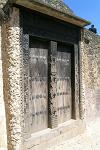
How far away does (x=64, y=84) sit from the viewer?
6621 mm

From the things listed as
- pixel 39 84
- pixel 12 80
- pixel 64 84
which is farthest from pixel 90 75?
pixel 12 80

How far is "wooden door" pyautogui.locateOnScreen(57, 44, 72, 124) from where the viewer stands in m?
6.45

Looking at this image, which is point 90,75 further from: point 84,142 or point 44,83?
point 44,83

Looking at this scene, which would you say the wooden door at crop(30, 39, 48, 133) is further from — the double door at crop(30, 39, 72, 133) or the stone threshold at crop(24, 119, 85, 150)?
the stone threshold at crop(24, 119, 85, 150)

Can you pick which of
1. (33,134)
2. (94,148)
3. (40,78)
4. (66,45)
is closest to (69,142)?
(94,148)

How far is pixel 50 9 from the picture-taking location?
18.2 ft

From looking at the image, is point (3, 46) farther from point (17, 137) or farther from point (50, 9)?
point (17, 137)

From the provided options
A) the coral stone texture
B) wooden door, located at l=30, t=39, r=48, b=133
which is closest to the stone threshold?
wooden door, located at l=30, t=39, r=48, b=133

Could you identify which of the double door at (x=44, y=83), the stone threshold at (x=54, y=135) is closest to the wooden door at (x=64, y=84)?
the double door at (x=44, y=83)

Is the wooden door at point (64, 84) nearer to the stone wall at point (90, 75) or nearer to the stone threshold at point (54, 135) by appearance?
the stone threshold at point (54, 135)

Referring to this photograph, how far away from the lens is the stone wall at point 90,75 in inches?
280

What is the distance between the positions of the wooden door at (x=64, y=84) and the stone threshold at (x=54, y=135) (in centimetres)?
22

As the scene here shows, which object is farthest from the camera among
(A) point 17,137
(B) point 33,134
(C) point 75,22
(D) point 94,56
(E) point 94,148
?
(D) point 94,56

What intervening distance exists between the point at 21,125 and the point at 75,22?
2705 millimetres
